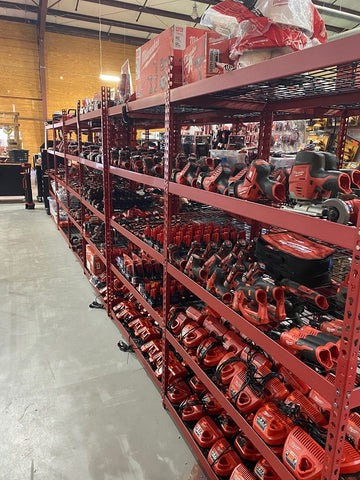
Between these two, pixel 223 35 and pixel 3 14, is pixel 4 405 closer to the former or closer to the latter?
pixel 223 35

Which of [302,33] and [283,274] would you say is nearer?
[302,33]

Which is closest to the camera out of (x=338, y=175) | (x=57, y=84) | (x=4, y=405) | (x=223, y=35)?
(x=338, y=175)

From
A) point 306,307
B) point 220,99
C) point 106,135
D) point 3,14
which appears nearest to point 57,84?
point 3,14

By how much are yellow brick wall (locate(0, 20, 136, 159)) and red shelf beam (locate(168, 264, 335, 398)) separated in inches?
542

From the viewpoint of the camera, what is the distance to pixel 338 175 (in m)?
1.28

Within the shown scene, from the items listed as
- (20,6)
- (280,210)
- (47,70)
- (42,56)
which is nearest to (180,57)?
(280,210)

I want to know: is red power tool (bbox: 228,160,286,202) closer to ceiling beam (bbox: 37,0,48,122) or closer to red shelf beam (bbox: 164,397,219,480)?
red shelf beam (bbox: 164,397,219,480)

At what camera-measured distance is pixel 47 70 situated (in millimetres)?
13359

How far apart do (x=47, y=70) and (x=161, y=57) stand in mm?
13432

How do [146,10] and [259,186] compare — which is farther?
[146,10]

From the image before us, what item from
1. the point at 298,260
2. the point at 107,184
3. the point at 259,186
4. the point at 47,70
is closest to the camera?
the point at 259,186

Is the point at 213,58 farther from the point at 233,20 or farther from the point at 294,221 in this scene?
the point at 294,221

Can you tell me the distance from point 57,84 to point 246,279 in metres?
14.3

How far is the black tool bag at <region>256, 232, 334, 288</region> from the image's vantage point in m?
1.85
